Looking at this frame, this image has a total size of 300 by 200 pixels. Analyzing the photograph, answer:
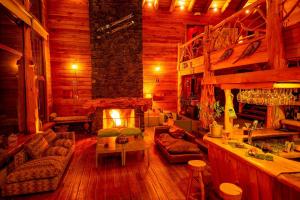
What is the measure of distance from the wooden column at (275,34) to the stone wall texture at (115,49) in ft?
18.4

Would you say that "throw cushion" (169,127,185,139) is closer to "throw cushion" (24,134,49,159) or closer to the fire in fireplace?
the fire in fireplace

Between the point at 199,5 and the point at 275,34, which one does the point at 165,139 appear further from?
the point at 199,5

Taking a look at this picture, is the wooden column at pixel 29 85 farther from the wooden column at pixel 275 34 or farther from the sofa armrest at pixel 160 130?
the wooden column at pixel 275 34

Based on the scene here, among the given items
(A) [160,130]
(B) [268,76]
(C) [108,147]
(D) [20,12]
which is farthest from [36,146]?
(B) [268,76]

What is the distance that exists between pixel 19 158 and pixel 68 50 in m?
5.70

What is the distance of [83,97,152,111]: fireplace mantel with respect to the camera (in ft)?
24.3

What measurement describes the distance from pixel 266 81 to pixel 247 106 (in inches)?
333

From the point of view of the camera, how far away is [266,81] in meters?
2.52

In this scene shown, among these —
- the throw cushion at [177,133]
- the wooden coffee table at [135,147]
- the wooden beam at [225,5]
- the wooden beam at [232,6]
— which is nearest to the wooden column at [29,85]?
the wooden coffee table at [135,147]

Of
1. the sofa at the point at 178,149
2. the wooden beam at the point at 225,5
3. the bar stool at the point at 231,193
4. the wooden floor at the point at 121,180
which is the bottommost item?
the wooden floor at the point at 121,180

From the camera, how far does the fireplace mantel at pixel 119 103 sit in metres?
7.40

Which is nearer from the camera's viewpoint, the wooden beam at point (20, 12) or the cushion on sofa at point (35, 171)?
the cushion on sofa at point (35, 171)

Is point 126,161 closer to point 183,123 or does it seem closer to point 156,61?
point 183,123

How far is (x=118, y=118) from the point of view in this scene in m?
8.25
